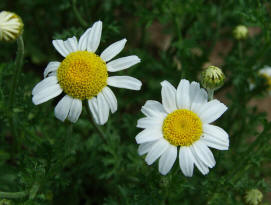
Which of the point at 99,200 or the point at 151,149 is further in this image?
the point at 99,200

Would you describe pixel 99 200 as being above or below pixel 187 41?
below

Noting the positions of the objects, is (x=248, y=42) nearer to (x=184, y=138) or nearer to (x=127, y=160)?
(x=127, y=160)

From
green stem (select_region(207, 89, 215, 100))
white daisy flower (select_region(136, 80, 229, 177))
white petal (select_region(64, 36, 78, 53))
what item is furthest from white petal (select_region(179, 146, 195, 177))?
white petal (select_region(64, 36, 78, 53))

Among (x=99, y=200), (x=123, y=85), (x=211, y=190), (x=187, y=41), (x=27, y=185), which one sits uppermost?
(x=123, y=85)

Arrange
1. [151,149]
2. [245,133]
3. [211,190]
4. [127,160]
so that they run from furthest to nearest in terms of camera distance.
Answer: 1. [245,133]
2. [127,160]
3. [211,190]
4. [151,149]

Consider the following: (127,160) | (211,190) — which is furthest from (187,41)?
(211,190)

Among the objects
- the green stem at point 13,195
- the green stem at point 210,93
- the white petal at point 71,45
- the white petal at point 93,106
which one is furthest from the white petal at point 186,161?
the green stem at point 13,195

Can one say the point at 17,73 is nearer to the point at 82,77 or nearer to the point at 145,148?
the point at 82,77
